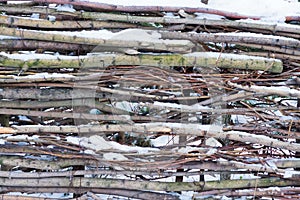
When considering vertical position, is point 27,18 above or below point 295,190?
above

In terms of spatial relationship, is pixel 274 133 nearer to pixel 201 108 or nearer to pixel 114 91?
pixel 201 108

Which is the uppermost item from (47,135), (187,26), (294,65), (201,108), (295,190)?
(187,26)

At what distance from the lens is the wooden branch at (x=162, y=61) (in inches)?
73.7

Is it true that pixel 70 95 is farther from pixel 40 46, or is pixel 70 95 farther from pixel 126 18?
pixel 126 18

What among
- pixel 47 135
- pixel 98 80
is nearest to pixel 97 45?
pixel 98 80

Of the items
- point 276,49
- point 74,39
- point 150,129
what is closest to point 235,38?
point 276,49

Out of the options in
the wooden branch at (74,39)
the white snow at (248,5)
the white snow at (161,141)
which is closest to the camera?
the wooden branch at (74,39)

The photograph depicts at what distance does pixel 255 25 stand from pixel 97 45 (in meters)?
0.80

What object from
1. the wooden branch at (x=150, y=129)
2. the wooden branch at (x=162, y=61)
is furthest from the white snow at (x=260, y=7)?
the wooden branch at (x=150, y=129)

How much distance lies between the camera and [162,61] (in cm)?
190

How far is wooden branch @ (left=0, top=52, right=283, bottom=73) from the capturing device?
1.87m

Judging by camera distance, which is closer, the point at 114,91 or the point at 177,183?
the point at 114,91

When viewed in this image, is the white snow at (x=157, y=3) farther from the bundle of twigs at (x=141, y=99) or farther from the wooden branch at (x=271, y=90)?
the wooden branch at (x=271, y=90)

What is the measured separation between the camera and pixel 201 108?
191cm
